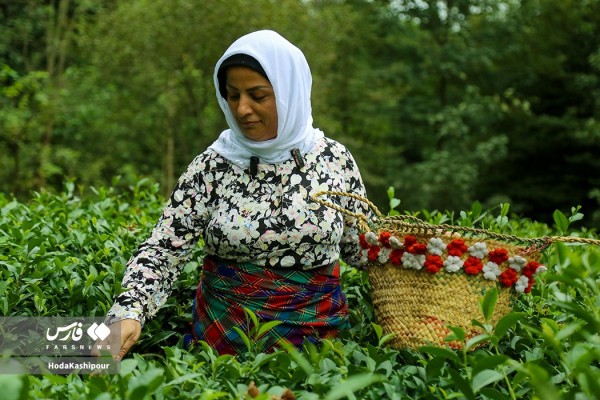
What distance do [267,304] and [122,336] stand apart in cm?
42

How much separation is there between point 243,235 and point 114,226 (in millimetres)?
1100

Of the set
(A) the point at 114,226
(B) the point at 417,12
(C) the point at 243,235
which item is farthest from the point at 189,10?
(C) the point at 243,235

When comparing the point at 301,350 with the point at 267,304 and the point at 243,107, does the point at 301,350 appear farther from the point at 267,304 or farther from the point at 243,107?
the point at 243,107

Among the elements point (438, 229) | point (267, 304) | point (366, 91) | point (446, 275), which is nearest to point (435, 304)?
point (446, 275)

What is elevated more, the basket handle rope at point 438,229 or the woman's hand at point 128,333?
the basket handle rope at point 438,229

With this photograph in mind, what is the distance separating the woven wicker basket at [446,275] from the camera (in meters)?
2.01

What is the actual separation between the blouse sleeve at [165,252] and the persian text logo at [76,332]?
3.7 inches

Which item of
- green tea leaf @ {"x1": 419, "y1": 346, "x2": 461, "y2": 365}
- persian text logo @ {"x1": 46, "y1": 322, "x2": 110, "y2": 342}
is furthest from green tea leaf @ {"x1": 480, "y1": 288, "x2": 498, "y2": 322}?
persian text logo @ {"x1": 46, "y1": 322, "x2": 110, "y2": 342}

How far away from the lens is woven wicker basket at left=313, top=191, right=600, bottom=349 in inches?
79.2

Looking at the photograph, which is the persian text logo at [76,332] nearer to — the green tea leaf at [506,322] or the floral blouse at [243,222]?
the floral blouse at [243,222]

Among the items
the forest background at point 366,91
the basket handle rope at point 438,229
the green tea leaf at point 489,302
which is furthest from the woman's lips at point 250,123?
the forest background at point 366,91

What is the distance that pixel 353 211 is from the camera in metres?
2.43

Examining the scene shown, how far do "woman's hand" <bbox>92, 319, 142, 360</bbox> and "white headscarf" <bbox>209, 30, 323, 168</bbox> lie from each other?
1.87 feet

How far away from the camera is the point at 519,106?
18266 mm
